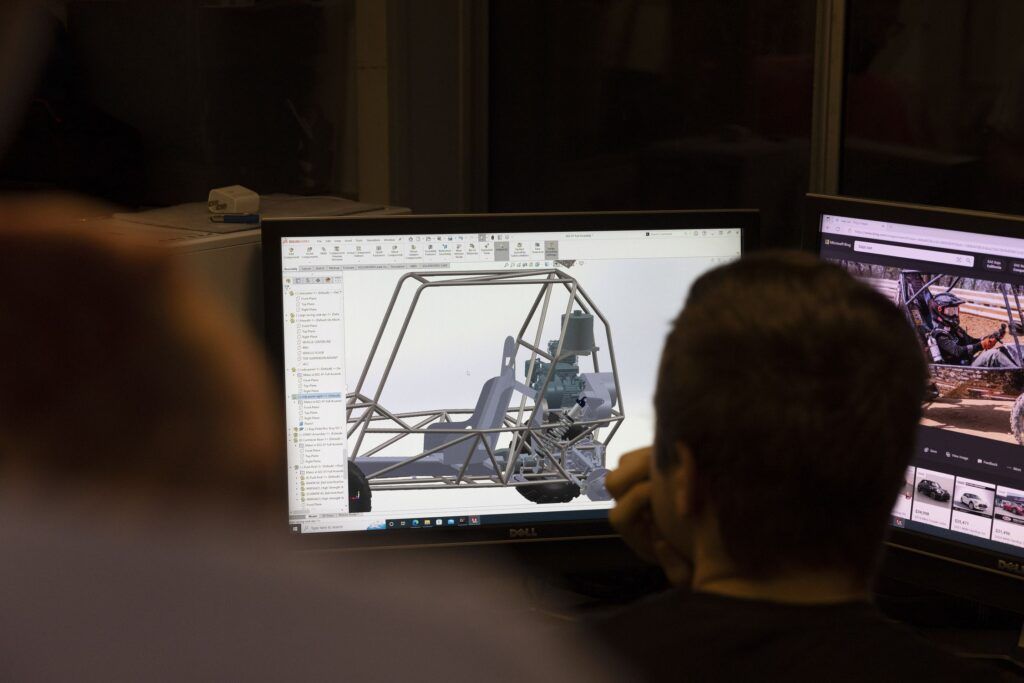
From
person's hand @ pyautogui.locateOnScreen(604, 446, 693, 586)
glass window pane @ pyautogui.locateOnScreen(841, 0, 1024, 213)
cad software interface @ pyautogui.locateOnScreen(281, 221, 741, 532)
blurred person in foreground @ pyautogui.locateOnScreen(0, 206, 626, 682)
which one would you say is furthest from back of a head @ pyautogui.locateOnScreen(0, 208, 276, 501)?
glass window pane @ pyautogui.locateOnScreen(841, 0, 1024, 213)

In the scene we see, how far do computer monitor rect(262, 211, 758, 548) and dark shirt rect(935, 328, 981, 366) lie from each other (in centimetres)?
28

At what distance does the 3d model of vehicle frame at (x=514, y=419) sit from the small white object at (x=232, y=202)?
302 millimetres

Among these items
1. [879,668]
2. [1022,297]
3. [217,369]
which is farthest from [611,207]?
[217,369]

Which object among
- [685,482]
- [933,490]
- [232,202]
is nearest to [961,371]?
[933,490]

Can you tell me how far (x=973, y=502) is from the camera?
1.31 metres

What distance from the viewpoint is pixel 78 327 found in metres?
0.32

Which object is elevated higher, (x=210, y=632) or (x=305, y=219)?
(x=305, y=219)

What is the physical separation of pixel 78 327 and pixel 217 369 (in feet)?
0.14

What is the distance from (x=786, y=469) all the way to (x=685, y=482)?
8 cm

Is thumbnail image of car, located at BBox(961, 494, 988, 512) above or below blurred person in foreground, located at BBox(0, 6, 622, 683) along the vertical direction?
below

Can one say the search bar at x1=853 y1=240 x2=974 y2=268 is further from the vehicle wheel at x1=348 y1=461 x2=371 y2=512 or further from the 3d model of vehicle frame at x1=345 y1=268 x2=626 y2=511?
the vehicle wheel at x1=348 y1=461 x2=371 y2=512

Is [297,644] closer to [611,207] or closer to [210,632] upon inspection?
[210,632]

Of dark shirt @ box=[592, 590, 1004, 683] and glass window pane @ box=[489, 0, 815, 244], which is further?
glass window pane @ box=[489, 0, 815, 244]

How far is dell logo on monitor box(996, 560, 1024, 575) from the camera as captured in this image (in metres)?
1.28
